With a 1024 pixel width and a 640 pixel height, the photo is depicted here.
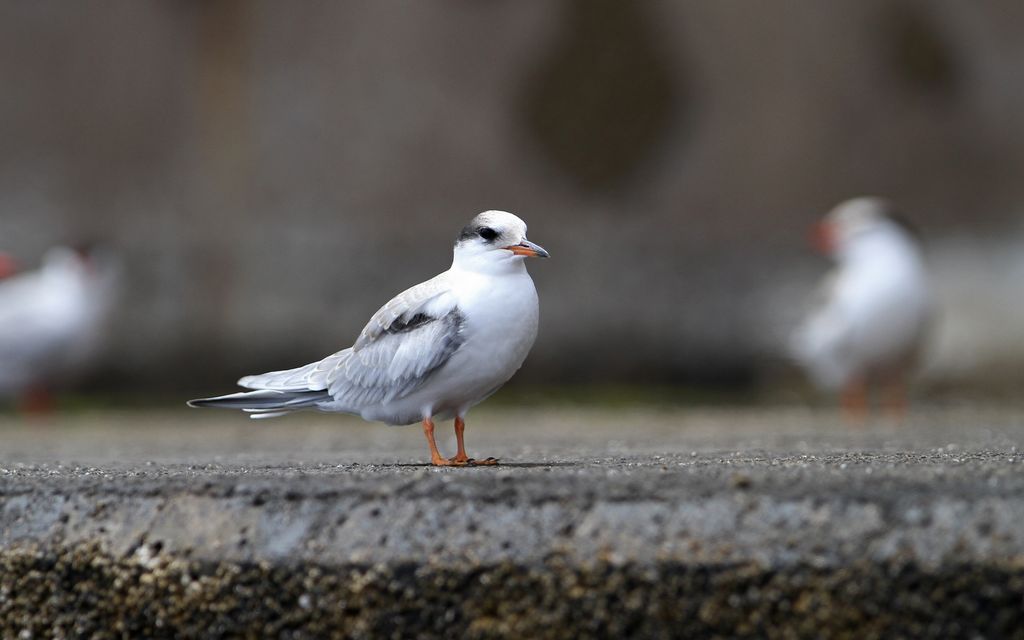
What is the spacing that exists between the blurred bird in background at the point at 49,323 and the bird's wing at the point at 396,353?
171 inches

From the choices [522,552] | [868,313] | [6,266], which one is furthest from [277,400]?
[6,266]

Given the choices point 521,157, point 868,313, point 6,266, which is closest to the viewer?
point 868,313

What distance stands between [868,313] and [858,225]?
1.76 ft

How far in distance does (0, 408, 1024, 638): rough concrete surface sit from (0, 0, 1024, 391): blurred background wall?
4.89 m

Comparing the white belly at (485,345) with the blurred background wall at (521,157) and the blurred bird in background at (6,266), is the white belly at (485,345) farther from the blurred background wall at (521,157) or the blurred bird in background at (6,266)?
the blurred bird in background at (6,266)

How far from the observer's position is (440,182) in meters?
6.54

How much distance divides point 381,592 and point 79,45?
5604 mm

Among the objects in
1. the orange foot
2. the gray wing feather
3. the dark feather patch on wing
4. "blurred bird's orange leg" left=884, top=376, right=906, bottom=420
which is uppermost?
"blurred bird's orange leg" left=884, top=376, right=906, bottom=420

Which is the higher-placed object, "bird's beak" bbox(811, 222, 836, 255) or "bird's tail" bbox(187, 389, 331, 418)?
"bird's beak" bbox(811, 222, 836, 255)

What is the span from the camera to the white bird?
6.27 m

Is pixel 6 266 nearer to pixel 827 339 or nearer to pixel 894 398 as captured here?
pixel 827 339

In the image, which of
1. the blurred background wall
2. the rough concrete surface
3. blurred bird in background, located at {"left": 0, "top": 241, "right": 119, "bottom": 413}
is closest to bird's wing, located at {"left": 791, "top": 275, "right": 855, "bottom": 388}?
the blurred background wall

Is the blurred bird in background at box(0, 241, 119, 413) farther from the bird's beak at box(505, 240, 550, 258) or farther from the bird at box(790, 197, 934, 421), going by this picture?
the bird's beak at box(505, 240, 550, 258)

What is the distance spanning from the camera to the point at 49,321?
635 centimetres
